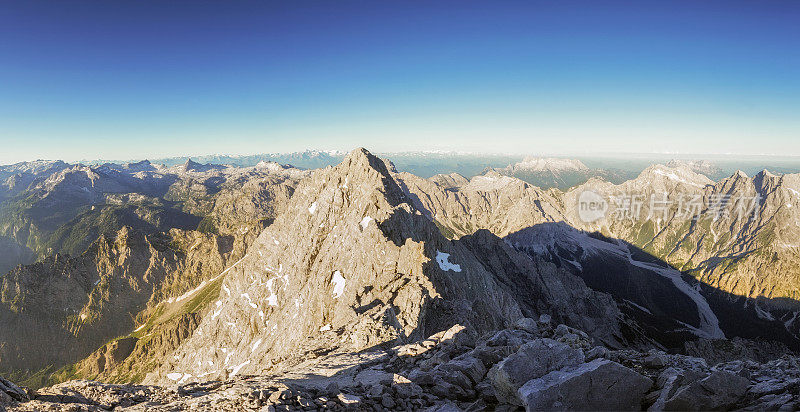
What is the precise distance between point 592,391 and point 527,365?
2875 millimetres

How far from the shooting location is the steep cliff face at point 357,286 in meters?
51.1

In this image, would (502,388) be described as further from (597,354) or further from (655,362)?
(655,362)

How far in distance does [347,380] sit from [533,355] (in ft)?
44.6

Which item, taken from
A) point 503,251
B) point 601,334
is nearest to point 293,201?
point 503,251

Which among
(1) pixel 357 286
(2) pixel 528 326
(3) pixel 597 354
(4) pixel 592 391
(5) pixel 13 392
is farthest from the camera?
(1) pixel 357 286

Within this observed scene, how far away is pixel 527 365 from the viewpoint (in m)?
15.9

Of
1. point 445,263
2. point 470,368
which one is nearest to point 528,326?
point 470,368

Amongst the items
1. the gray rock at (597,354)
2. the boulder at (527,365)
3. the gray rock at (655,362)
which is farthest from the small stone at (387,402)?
the gray rock at (655,362)

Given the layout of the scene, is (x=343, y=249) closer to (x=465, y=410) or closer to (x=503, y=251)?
(x=465, y=410)

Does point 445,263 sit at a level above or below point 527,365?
below

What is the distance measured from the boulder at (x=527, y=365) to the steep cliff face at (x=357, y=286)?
22.1m

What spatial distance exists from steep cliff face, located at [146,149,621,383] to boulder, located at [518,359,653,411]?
24.9 m

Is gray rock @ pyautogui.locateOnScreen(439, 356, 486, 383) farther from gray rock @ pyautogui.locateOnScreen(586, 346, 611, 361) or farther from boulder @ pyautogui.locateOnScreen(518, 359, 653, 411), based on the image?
gray rock @ pyautogui.locateOnScreen(586, 346, 611, 361)

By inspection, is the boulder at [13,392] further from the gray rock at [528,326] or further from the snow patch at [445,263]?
the snow patch at [445,263]
